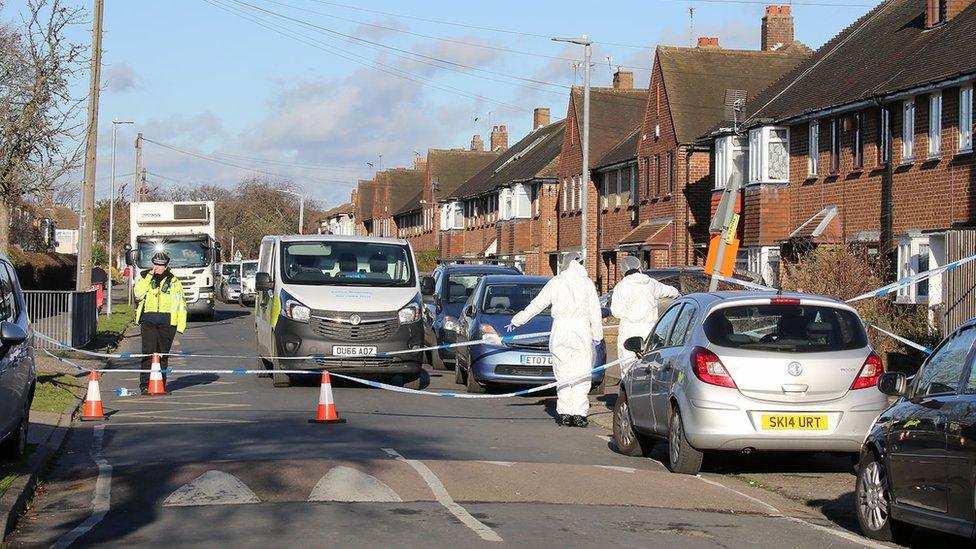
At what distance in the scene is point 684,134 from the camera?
4284 cm

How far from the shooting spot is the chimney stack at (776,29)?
4959cm

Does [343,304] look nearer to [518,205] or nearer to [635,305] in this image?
[635,305]

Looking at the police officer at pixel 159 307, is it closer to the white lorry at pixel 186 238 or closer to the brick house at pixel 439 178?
the white lorry at pixel 186 238

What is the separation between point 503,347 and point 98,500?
895cm

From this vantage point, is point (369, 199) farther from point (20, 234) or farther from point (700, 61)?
point (700, 61)

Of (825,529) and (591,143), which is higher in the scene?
(591,143)

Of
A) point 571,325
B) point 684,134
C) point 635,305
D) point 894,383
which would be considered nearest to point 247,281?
point 684,134

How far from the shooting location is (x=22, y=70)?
80.4ft

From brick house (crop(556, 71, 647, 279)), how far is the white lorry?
17371mm

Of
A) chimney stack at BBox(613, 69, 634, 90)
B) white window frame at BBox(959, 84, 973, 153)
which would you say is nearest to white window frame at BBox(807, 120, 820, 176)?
white window frame at BBox(959, 84, 973, 153)

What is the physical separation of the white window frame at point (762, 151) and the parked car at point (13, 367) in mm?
25954

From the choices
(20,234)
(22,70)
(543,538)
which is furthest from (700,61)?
(20,234)

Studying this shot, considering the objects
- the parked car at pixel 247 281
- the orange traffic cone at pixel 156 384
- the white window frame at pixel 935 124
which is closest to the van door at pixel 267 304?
the orange traffic cone at pixel 156 384

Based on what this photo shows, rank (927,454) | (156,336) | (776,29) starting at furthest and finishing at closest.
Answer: (776,29), (156,336), (927,454)
